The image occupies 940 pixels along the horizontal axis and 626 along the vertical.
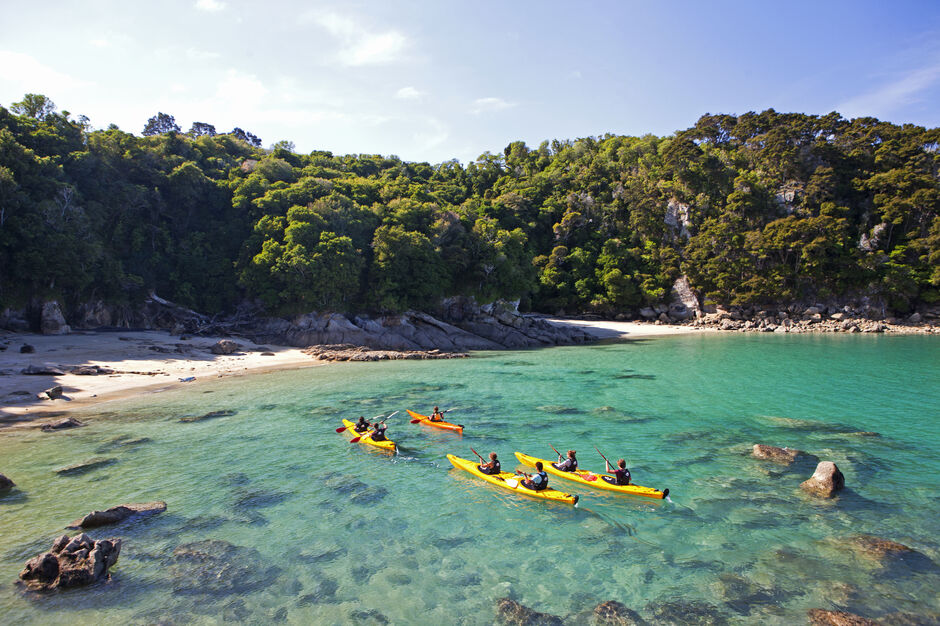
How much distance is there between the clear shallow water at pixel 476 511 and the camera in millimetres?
7848

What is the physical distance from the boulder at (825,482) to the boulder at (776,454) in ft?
5.49

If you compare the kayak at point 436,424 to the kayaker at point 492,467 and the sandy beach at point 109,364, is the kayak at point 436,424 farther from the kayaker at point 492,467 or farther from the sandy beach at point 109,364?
the sandy beach at point 109,364

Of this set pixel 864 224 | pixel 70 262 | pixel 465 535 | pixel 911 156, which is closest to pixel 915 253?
pixel 864 224

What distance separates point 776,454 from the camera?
14.1m

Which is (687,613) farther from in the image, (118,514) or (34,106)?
(34,106)

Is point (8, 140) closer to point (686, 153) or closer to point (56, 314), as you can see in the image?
point (56, 314)

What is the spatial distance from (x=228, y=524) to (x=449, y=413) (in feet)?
36.6

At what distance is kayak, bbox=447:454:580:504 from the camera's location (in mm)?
11484

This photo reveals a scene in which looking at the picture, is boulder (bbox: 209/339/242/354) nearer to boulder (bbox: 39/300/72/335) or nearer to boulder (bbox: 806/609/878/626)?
boulder (bbox: 39/300/72/335)

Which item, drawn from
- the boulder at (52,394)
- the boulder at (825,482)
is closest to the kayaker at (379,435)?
the boulder at (825,482)

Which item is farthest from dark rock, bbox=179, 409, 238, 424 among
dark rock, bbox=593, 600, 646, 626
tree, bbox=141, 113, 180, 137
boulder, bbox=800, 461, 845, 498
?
tree, bbox=141, 113, 180, 137

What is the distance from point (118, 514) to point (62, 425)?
33.9 ft

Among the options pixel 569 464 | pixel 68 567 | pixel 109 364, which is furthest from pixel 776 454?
pixel 109 364

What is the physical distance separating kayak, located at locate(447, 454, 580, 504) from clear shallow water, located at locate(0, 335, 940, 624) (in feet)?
0.87
